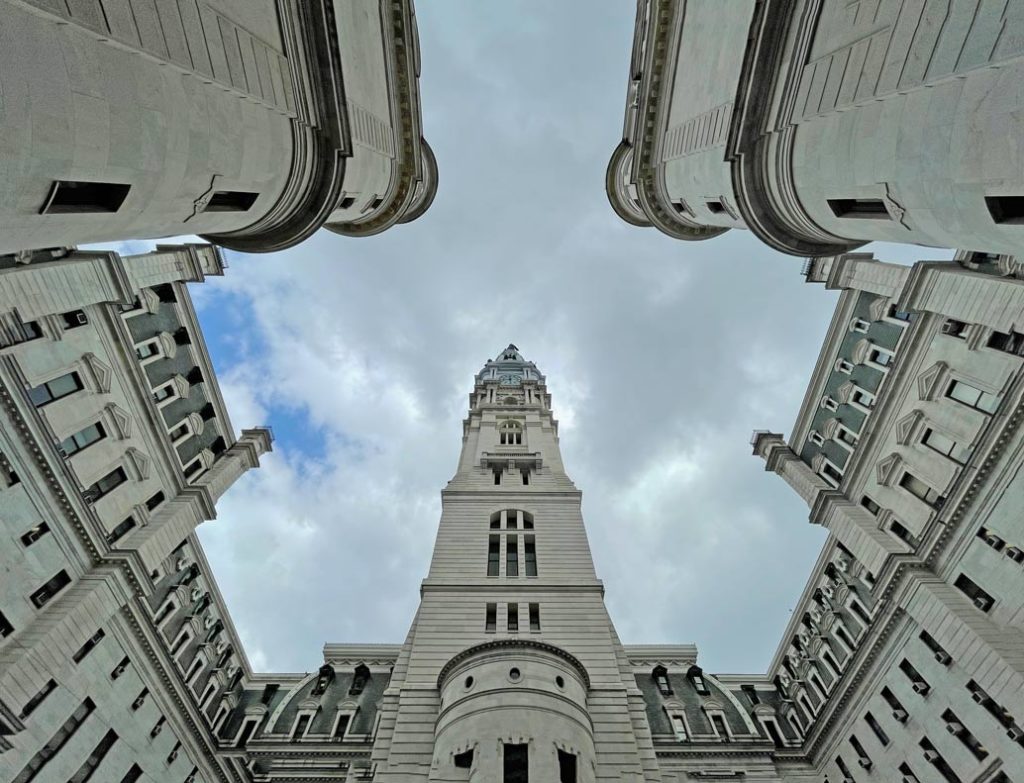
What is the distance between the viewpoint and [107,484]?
27219mm

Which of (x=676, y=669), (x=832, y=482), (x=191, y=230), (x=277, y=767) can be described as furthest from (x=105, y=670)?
(x=832, y=482)

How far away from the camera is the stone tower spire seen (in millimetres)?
25281

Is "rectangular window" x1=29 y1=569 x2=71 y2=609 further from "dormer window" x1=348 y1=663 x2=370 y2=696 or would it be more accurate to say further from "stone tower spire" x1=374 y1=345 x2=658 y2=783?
"dormer window" x1=348 y1=663 x2=370 y2=696

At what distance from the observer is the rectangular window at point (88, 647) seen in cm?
2453

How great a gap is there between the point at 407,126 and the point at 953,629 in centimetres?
3865

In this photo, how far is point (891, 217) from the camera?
13.8m

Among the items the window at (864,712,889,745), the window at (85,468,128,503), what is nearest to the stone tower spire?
the window at (864,712,889,745)

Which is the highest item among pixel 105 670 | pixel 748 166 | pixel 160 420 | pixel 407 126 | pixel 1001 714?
pixel 407 126

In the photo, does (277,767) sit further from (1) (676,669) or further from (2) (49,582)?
(1) (676,669)

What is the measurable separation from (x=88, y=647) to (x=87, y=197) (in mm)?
24278

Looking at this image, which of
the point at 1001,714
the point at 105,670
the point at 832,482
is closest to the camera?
the point at 1001,714

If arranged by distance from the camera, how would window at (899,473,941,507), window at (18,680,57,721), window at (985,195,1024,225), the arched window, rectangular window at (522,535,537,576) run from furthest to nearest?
1. the arched window
2. rectangular window at (522,535,537,576)
3. window at (899,473,941,507)
4. window at (18,680,57,721)
5. window at (985,195,1024,225)

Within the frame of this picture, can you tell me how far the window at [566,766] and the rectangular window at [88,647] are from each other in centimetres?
2278

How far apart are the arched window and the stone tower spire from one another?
9.49 metres
